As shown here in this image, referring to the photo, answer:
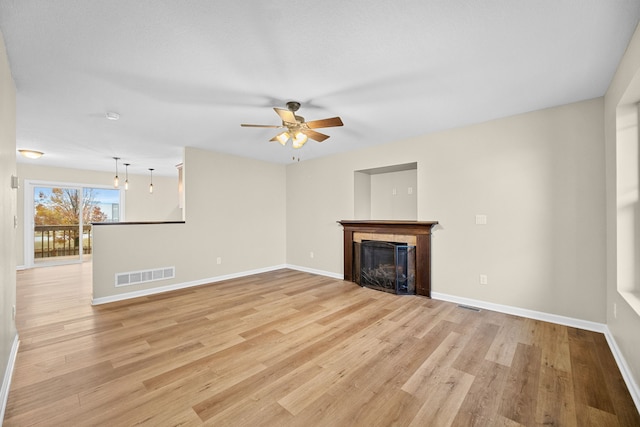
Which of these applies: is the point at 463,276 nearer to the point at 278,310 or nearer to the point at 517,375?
the point at 517,375

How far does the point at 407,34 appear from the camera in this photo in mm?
1802

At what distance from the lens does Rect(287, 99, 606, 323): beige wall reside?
2824mm

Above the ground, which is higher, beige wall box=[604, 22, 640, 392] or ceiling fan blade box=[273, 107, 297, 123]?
ceiling fan blade box=[273, 107, 297, 123]

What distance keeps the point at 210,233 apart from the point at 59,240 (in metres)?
4.78

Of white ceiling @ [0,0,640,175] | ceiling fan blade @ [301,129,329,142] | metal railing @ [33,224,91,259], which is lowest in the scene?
metal railing @ [33,224,91,259]

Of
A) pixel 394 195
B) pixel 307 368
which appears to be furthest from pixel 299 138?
pixel 394 195

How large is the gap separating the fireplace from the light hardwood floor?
0.63 meters

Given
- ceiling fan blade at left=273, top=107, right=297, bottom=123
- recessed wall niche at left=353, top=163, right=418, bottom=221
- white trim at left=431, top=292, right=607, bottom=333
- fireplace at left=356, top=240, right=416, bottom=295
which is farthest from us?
recessed wall niche at left=353, top=163, right=418, bottom=221

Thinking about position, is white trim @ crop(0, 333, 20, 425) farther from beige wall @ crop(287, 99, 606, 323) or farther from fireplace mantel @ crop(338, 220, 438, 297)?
beige wall @ crop(287, 99, 606, 323)

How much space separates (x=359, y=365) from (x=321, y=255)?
3.33 metres

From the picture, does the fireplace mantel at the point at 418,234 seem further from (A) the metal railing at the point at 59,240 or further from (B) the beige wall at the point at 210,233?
(A) the metal railing at the point at 59,240

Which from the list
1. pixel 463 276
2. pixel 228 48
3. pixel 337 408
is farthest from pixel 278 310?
pixel 228 48

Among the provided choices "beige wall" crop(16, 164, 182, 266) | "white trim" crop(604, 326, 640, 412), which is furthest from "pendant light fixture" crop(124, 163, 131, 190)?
"white trim" crop(604, 326, 640, 412)

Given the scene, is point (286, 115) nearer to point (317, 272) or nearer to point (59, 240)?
point (317, 272)
